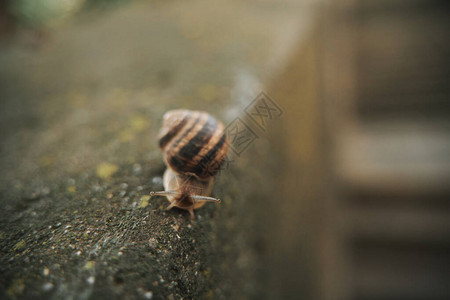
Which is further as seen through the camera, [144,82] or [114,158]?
[144,82]

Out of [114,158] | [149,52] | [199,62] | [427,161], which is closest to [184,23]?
[149,52]

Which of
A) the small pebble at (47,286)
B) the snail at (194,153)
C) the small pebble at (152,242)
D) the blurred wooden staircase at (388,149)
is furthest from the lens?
the blurred wooden staircase at (388,149)

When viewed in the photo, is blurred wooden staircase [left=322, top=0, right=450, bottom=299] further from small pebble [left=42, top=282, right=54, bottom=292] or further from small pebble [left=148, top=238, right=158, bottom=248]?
small pebble [left=42, top=282, right=54, bottom=292]

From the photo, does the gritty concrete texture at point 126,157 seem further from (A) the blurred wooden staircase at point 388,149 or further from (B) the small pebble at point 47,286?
(A) the blurred wooden staircase at point 388,149

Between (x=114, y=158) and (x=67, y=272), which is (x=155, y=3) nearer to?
(x=114, y=158)

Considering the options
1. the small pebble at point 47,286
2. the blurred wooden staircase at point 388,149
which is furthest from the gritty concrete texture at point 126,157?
the blurred wooden staircase at point 388,149

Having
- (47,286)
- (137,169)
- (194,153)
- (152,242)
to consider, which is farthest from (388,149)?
(47,286)

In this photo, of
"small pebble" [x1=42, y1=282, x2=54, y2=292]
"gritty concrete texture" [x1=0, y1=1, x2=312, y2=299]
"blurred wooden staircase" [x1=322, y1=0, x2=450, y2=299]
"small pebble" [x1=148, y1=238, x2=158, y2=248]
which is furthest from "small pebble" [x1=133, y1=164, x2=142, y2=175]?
"blurred wooden staircase" [x1=322, y1=0, x2=450, y2=299]
